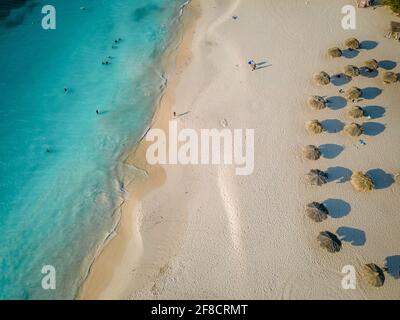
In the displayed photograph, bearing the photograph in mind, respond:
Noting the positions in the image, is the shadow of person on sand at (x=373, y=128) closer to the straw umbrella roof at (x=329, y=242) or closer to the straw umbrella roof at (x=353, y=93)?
the straw umbrella roof at (x=353, y=93)

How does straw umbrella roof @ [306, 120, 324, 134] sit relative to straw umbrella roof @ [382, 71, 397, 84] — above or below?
below

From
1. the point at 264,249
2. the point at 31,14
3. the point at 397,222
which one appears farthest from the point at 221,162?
the point at 31,14

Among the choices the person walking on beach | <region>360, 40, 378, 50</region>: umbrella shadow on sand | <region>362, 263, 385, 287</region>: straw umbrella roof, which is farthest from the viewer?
<region>360, 40, 378, 50</region>: umbrella shadow on sand

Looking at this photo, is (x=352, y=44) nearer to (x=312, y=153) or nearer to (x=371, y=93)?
(x=371, y=93)

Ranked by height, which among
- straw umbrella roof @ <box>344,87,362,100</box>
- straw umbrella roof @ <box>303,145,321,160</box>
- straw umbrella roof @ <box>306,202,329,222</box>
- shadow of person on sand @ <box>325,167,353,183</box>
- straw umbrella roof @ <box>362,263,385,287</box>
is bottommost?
straw umbrella roof @ <box>362,263,385,287</box>

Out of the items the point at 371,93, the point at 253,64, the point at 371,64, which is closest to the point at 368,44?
the point at 371,64

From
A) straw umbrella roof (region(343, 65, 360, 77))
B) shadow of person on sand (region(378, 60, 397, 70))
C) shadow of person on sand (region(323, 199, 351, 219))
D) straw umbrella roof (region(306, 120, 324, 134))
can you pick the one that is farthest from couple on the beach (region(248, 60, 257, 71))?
shadow of person on sand (region(323, 199, 351, 219))

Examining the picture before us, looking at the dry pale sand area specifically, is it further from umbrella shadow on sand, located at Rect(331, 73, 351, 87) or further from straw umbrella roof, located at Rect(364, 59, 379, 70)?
straw umbrella roof, located at Rect(364, 59, 379, 70)
